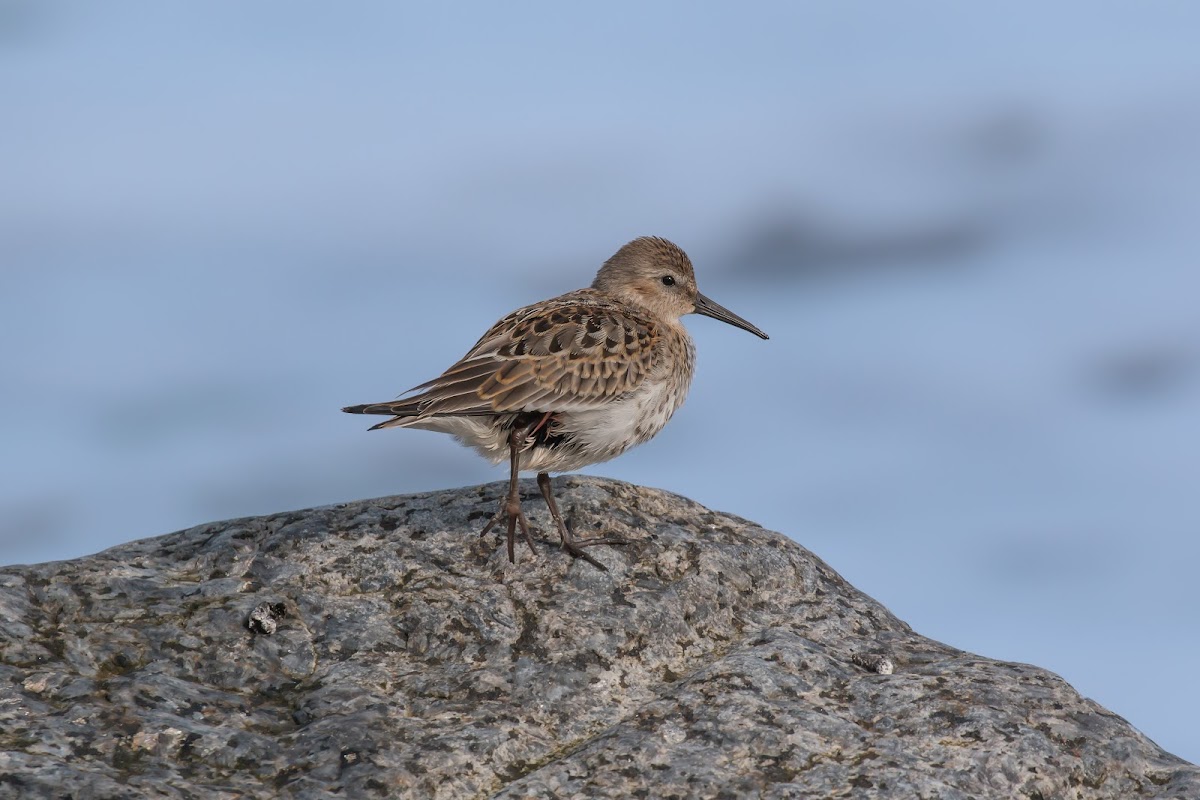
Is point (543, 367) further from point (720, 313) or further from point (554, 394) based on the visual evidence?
point (720, 313)

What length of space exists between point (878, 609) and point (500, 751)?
3.72m

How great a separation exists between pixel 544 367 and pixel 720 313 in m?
3.80

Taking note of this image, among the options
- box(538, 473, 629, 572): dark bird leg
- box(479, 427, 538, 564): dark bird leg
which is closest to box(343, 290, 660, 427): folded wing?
box(479, 427, 538, 564): dark bird leg

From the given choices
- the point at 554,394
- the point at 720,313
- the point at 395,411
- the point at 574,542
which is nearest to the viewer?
the point at 574,542

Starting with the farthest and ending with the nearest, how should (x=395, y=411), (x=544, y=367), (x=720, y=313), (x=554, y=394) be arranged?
(x=720, y=313) → (x=544, y=367) → (x=554, y=394) → (x=395, y=411)

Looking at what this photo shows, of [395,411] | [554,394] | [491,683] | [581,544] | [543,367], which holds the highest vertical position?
[543,367]

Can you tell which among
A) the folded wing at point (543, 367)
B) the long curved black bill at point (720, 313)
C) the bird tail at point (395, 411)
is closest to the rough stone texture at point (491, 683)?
the bird tail at point (395, 411)

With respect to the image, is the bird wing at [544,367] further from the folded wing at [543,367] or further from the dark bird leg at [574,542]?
the dark bird leg at [574,542]

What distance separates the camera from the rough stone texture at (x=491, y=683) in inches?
260

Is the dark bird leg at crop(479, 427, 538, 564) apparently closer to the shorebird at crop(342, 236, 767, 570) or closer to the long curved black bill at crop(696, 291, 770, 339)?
the shorebird at crop(342, 236, 767, 570)

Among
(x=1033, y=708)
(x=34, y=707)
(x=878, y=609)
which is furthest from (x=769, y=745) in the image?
(x=34, y=707)

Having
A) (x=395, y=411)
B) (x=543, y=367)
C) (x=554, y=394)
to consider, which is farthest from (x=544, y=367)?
(x=395, y=411)

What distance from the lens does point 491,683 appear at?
24.6 ft

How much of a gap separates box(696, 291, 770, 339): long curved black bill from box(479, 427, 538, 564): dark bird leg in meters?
3.87
